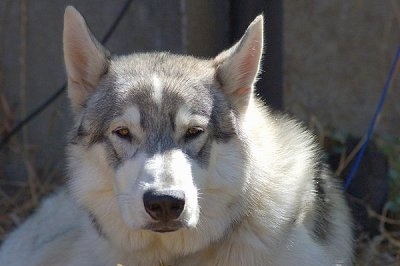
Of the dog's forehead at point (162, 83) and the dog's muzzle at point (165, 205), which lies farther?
the dog's forehead at point (162, 83)

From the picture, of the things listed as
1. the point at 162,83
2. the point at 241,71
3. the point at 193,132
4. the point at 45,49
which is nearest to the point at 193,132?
the point at 193,132

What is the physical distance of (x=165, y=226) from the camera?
387 centimetres

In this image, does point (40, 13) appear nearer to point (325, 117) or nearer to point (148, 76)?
point (325, 117)

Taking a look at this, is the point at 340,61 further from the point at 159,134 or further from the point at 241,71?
the point at 159,134

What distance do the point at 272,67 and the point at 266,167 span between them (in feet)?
6.46

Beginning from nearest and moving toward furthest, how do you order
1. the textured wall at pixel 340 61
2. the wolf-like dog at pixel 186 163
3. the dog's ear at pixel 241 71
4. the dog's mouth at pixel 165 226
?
1. the dog's mouth at pixel 165 226
2. the wolf-like dog at pixel 186 163
3. the dog's ear at pixel 241 71
4. the textured wall at pixel 340 61

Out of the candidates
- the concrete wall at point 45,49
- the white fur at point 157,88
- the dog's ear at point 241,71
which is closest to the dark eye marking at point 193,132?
the white fur at point 157,88

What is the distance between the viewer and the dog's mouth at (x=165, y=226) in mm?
3850

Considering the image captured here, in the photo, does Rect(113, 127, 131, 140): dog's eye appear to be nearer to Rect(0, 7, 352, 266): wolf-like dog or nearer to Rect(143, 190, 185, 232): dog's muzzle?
Rect(0, 7, 352, 266): wolf-like dog

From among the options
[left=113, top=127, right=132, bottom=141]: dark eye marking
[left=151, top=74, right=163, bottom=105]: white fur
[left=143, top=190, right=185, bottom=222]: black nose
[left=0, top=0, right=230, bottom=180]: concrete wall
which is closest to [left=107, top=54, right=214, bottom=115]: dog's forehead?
[left=151, top=74, right=163, bottom=105]: white fur

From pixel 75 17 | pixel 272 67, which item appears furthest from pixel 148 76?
pixel 272 67

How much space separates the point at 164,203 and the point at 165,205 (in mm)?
12

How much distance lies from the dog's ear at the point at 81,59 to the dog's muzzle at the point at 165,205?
823mm

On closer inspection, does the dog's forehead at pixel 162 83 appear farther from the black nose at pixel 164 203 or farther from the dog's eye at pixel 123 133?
the black nose at pixel 164 203
